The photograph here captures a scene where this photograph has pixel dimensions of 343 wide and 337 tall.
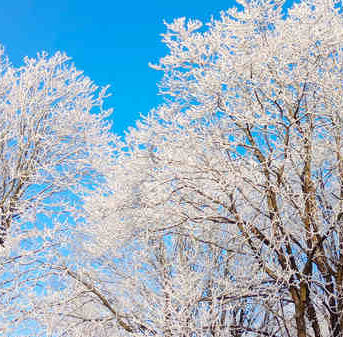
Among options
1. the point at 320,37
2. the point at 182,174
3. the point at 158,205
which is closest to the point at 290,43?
the point at 320,37

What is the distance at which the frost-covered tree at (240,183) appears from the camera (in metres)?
5.35

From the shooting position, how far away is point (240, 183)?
212 inches

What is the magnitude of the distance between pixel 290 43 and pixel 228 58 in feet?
2.99

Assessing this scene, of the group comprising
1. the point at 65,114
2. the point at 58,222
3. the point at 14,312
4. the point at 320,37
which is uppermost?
the point at 65,114

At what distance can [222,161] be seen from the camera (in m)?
5.50

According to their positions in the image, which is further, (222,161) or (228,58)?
(228,58)

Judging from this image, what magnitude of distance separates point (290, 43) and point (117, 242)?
4.36 m

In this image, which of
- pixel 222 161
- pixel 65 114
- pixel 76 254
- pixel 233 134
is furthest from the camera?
pixel 65 114

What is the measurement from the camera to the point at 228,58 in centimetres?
604

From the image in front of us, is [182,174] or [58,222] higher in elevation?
[182,174]

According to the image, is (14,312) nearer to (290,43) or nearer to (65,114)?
(65,114)

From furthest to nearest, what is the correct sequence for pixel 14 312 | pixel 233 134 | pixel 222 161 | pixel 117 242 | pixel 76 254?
1. pixel 76 254
2. pixel 117 242
3. pixel 233 134
4. pixel 14 312
5. pixel 222 161

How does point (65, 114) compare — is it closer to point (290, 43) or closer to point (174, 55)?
point (174, 55)

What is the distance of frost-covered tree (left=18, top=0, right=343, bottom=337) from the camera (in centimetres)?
535
